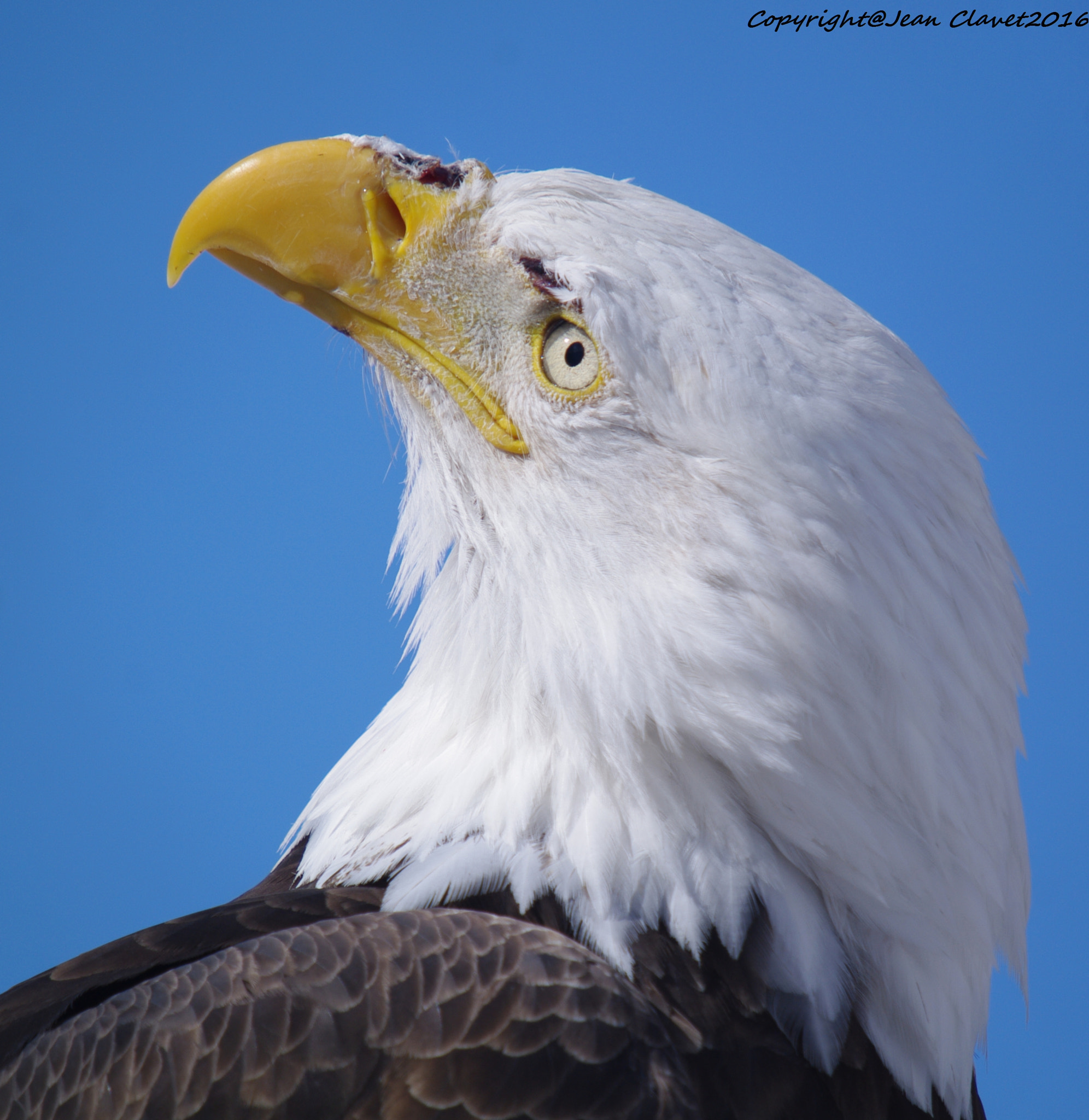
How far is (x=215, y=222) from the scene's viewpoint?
1903 mm

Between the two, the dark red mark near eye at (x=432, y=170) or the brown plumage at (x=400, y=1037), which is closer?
the brown plumage at (x=400, y=1037)

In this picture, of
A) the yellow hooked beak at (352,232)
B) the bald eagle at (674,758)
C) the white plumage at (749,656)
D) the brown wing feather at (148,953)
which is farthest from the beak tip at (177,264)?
the brown wing feather at (148,953)

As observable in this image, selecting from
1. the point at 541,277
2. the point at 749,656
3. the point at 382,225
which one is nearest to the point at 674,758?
the point at 749,656

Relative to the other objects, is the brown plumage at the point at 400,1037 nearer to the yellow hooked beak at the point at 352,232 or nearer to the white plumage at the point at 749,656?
the white plumage at the point at 749,656

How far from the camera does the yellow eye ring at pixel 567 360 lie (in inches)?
66.9

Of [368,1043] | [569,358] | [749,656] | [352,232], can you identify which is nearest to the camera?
[368,1043]

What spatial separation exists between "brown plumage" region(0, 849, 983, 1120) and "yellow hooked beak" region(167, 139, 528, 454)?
0.88 m

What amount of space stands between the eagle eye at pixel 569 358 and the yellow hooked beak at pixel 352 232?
15 centimetres

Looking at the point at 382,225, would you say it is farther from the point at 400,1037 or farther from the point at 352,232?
the point at 400,1037

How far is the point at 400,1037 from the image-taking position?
4.53 ft

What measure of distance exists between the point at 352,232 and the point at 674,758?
3.56 feet

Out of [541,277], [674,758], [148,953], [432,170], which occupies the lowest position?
[148,953]

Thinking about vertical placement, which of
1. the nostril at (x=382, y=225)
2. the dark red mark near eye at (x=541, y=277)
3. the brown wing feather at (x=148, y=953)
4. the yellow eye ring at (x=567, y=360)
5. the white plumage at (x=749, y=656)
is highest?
the nostril at (x=382, y=225)

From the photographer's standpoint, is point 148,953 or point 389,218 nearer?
point 148,953
